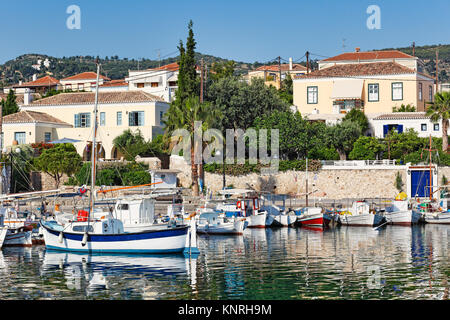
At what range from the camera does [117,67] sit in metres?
192

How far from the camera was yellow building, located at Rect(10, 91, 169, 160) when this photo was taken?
69.1m

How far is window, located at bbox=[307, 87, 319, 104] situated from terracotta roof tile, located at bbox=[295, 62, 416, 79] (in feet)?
4.74

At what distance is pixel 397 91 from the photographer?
241 feet

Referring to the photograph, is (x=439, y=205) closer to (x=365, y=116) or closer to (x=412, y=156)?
(x=412, y=156)

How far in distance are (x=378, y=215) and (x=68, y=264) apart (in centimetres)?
2688

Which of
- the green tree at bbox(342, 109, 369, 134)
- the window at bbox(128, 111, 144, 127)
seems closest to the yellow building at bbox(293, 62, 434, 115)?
the green tree at bbox(342, 109, 369, 134)

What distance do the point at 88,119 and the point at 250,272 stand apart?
47.3 m

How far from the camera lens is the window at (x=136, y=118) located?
7144 centimetres

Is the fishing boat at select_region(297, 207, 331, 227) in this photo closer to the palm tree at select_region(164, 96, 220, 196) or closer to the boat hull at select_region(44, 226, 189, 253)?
the palm tree at select_region(164, 96, 220, 196)

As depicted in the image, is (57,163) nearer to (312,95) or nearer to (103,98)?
(103,98)

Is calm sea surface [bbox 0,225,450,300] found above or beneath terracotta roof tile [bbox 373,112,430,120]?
beneath

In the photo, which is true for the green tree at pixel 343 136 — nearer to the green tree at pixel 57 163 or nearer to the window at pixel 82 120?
the green tree at pixel 57 163

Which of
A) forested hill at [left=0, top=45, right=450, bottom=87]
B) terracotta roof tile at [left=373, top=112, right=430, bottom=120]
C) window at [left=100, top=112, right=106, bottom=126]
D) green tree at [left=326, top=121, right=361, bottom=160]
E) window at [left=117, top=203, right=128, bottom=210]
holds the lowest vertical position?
window at [left=117, top=203, right=128, bottom=210]

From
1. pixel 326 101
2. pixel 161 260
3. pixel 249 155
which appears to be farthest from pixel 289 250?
pixel 326 101
